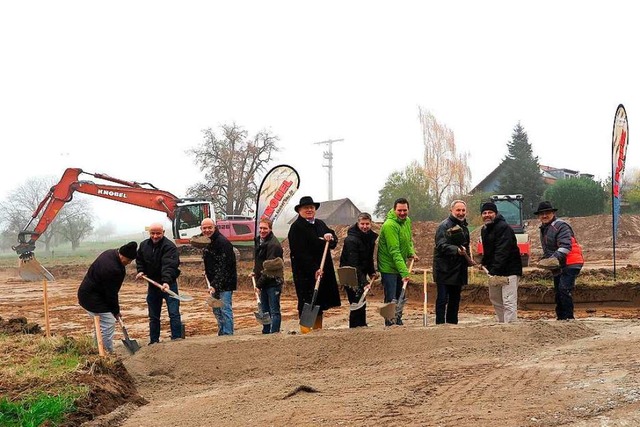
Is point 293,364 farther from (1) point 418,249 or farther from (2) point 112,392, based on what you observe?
(1) point 418,249

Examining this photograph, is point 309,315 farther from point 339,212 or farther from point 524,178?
point 339,212

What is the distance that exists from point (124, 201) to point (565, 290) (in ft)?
60.0

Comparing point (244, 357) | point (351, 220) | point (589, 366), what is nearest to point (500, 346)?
point (589, 366)

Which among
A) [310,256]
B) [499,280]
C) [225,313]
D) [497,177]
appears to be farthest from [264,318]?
[497,177]

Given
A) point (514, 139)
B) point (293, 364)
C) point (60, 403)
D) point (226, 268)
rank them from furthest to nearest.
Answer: point (514, 139)
point (226, 268)
point (293, 364)
point (60, 403)

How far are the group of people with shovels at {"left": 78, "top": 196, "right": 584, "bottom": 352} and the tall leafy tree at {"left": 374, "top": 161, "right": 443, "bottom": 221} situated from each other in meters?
33.6

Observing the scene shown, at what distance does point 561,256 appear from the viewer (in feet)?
25.1

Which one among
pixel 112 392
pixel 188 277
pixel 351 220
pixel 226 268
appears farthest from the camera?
pixel 351 220

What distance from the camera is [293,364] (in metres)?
6.54

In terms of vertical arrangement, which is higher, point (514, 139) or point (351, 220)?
point (514, 139)

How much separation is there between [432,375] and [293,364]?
6.26ft

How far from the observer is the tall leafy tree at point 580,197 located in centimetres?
3828

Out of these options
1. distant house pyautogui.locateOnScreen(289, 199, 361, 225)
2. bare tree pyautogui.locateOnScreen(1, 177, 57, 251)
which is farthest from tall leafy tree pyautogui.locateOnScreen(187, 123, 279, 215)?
bare tree pyautogui.locateOnScreen(1, 177, 57, 251)

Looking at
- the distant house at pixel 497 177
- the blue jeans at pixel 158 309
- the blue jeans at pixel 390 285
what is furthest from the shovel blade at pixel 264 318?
the distant house at pixel 497 177
